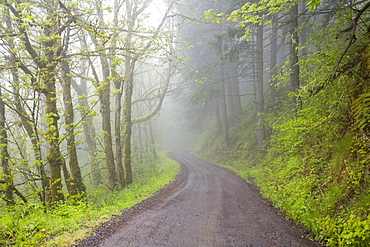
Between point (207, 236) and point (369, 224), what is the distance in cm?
312

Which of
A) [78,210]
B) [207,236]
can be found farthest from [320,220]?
[78,210]

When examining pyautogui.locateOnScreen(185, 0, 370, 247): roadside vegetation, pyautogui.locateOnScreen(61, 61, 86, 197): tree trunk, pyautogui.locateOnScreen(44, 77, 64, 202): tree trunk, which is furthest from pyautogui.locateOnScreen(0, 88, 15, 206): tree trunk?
pyautogui.locateOnScreen(185, 0, 370, 247): roadside vegetation

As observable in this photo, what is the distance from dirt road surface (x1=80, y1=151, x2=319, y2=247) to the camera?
4.71 metres

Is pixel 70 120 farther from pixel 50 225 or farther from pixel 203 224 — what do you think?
pixel 203 224

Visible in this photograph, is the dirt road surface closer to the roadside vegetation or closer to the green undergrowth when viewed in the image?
the green undergrowth

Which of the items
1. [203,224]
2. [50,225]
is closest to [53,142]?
[50,225]

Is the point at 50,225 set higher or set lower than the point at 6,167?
lower

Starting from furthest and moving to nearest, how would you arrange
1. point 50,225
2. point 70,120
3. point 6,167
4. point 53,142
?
1. point 70,120
2. point 6,167
3. point 53,142
4. point 50,225

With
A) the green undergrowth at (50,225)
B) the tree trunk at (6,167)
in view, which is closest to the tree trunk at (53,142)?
the green undergrowth at (50,225)

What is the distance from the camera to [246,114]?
21938 millimetres

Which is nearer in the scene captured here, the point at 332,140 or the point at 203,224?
the point at 203,224

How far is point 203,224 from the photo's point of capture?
18.6 feet

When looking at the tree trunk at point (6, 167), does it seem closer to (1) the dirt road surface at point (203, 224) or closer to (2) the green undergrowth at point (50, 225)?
(2) the green undergrowth at point (50, 225)

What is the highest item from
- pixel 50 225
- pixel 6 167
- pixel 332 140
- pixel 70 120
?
pixel 70 120
